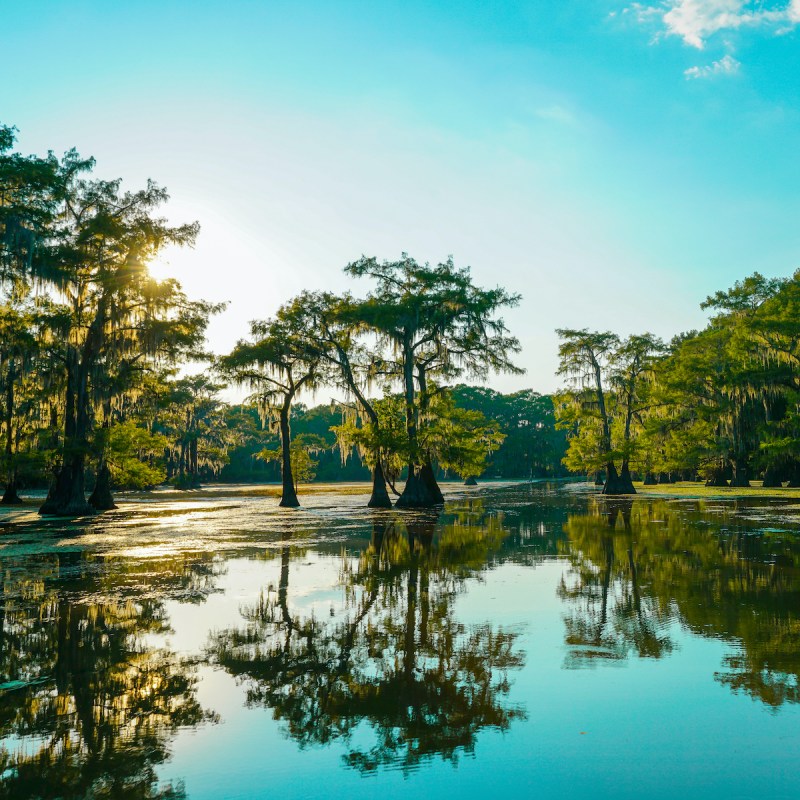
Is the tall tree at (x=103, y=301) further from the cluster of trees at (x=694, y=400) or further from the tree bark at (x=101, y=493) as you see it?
the cluster of trees at (x=694, y=400)

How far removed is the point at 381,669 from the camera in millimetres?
5426

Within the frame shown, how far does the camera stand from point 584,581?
9602 mm

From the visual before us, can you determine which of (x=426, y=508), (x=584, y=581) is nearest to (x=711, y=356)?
(x=426, y=508)

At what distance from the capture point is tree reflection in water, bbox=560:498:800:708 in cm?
554

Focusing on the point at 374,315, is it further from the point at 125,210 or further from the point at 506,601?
the point at 506,601

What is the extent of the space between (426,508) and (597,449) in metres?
16.8

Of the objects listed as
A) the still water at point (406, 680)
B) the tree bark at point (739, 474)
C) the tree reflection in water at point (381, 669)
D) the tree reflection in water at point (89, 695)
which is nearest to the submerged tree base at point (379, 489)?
the still water at point (406, 680)

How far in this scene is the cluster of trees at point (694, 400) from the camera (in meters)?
39.3

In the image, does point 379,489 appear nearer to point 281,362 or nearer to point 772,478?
point 281,362

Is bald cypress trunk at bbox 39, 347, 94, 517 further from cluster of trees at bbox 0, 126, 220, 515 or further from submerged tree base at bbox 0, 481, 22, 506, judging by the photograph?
submerged tree base at bbox 0, 481, 22, 506

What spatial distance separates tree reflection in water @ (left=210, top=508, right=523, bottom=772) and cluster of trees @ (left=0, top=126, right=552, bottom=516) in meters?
19.8

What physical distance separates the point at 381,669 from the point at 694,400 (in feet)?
148

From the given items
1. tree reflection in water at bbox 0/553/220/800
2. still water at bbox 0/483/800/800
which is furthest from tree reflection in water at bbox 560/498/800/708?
tree reflection in water at bbox 0/553/220/800

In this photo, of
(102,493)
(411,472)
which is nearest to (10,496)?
(102,493)
